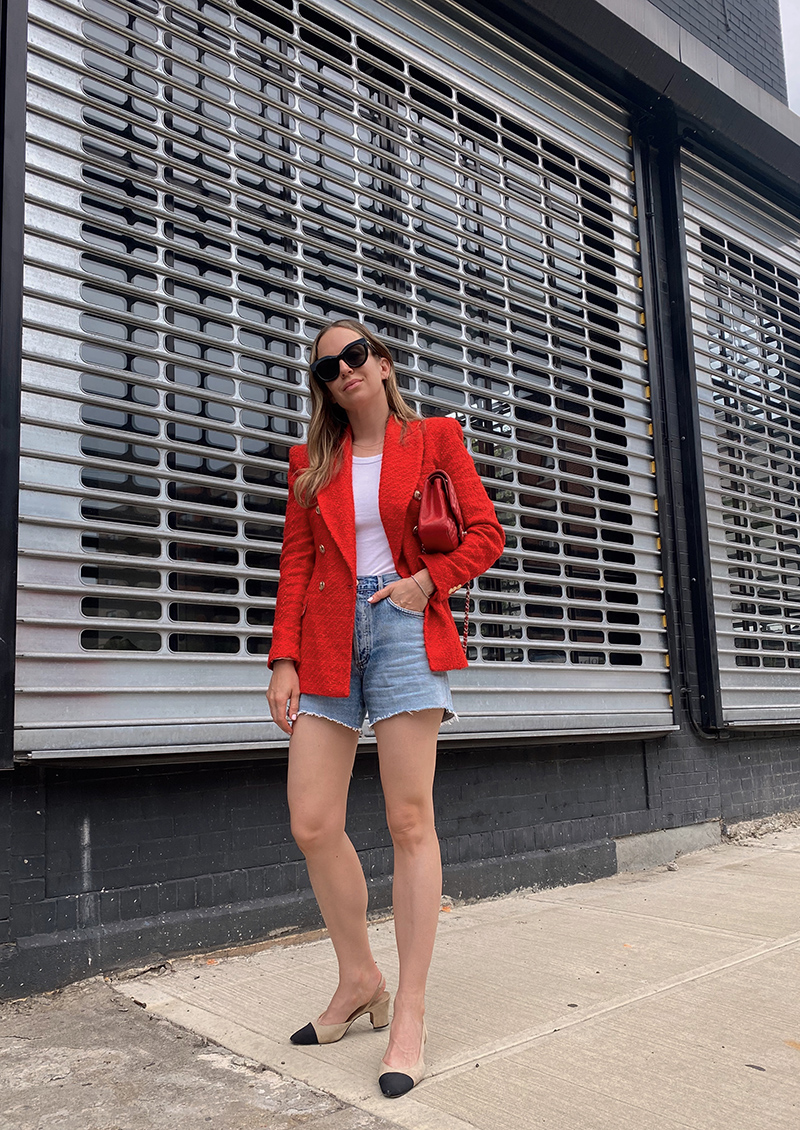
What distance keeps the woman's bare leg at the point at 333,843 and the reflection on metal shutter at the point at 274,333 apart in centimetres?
109

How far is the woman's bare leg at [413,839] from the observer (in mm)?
2568

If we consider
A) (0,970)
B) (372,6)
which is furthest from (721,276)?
(0,970)

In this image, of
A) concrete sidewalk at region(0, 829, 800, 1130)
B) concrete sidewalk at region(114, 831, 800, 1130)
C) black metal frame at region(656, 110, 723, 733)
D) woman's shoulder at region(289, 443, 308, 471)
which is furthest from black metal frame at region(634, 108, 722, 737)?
woman's shoulder at region(289, 443, 308, 471)

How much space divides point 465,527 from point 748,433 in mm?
5073

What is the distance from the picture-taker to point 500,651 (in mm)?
5273

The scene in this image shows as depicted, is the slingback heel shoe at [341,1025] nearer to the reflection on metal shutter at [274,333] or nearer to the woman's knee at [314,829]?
the woman's knee at [314,829]

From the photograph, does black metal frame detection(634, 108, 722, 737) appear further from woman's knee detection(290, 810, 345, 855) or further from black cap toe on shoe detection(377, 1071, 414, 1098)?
black cap toe on shoe detection(377, 1071, 414, 1098)

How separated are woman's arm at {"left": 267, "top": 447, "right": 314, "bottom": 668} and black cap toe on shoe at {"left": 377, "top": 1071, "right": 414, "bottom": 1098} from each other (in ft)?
3.71

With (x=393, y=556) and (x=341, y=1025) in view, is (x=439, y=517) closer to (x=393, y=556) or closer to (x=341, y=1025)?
(x=393, y=556)

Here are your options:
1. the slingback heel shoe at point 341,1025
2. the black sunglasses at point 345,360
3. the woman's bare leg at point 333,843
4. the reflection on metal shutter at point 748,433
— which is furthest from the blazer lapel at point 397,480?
→ the reflection on metal shutter at point 748,433

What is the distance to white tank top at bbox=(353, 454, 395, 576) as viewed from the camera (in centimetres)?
277

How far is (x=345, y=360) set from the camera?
280 cm

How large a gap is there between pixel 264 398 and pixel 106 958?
2444mm

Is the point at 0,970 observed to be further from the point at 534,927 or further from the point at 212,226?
the point at 212,226
